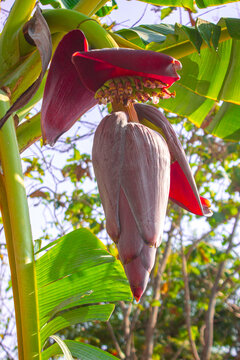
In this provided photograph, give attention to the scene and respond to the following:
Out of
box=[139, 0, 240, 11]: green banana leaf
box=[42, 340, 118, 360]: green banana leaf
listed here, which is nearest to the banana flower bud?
box=[42, 340, 118, 360]: green banana leaf

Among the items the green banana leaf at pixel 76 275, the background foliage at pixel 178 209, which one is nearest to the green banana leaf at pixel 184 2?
the background foliage at pixel 178 209

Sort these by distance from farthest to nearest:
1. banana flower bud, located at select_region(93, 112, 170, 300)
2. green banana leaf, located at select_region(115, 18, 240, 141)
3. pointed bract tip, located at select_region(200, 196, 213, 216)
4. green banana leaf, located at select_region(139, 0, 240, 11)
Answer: green banana leaf, located at select_region(139, 0, 240, 11) < green banana leaf, located at select_region(115, 18, 240, 141) < pointed bract tip, located at select_region(200, 196, 213, 216) < banana flower bud, located at select_region(93, 112, 170, 300)

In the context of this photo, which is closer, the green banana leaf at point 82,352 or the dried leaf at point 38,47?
the dried leaf at point 38,47

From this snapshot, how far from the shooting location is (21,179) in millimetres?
392

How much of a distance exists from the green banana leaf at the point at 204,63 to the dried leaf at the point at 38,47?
189mm

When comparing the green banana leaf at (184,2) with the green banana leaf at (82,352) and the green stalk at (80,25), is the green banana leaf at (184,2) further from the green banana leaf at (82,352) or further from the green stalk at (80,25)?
the green banana leaf at (82,352)

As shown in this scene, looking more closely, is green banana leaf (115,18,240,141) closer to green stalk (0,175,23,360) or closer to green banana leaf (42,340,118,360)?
green stalk (0,175,23,360)

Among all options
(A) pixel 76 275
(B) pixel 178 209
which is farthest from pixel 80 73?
(B) pixel 178 209

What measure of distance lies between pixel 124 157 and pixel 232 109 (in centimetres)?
67

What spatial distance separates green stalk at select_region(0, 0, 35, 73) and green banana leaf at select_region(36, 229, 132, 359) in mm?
255

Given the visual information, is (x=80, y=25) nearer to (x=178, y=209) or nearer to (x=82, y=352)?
(x=82, y=352)

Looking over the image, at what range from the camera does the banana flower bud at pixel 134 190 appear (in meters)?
0.28

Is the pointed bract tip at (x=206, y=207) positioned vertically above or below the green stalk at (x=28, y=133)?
below

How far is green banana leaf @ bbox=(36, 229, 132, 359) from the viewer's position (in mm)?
539
